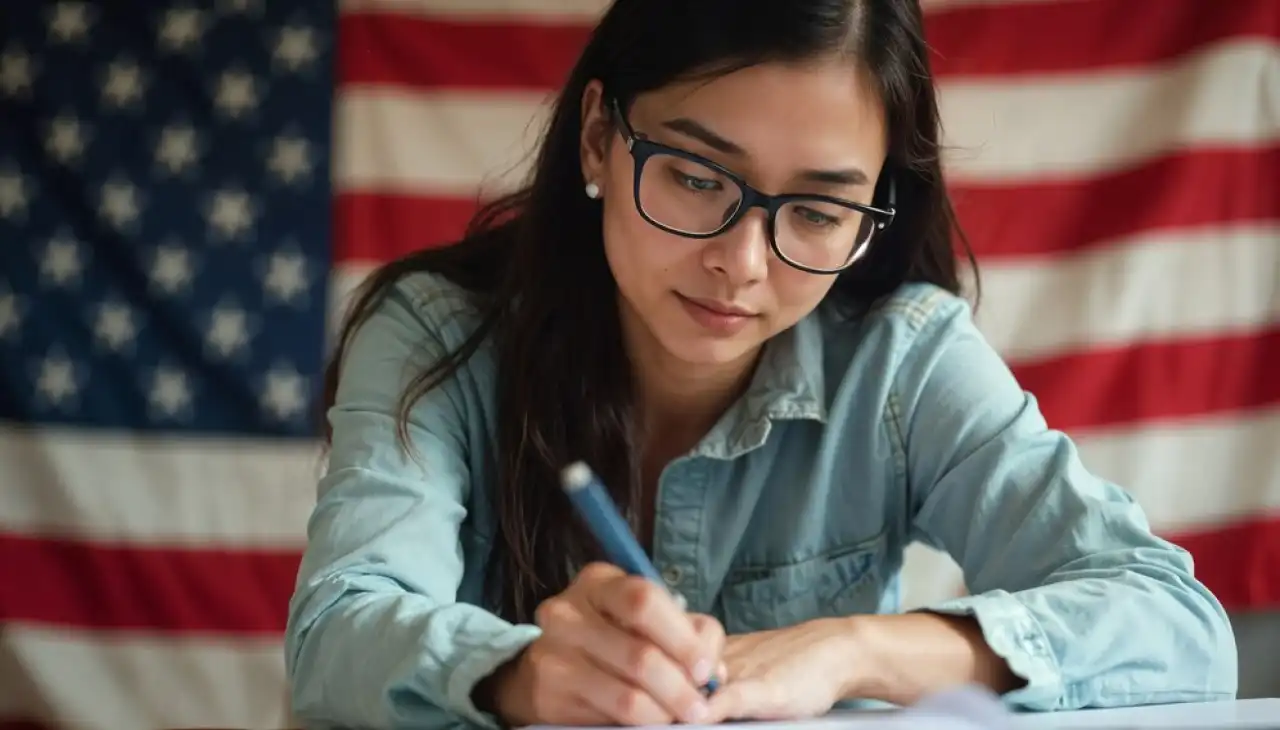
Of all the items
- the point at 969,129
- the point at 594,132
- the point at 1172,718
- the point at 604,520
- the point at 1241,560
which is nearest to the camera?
the point at 604,520

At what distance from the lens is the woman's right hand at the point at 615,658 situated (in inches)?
25.7

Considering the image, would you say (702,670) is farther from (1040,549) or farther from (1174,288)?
(1174,288)

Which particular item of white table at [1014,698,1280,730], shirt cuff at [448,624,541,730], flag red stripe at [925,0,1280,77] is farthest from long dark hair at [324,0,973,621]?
flag red stripe at [925,0,1280,77]

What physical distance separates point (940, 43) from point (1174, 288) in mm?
528

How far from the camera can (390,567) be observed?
2.71 ft

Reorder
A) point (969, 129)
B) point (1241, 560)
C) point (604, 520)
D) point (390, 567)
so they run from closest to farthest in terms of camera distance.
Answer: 1. point (604, 520)
2. point (390, 567)
3. point (1241, 560)
4. point (969, 129)

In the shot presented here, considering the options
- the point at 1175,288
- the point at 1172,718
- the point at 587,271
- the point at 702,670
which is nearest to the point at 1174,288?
the point at 1175,288

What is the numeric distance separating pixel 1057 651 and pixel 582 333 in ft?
1.59

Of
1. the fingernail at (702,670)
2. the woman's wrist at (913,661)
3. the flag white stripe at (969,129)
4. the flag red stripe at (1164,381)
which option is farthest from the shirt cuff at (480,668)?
the flag red stripe at (1164,381)

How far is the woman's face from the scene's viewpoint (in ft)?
2.86

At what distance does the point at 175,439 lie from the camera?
1850mm

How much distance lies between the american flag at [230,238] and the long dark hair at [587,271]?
0.76 metres

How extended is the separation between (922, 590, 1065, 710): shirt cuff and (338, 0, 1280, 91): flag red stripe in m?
1.23

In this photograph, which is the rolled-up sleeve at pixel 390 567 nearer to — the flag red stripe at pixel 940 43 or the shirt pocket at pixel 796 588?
the shirt pocket at pixel 796 588
